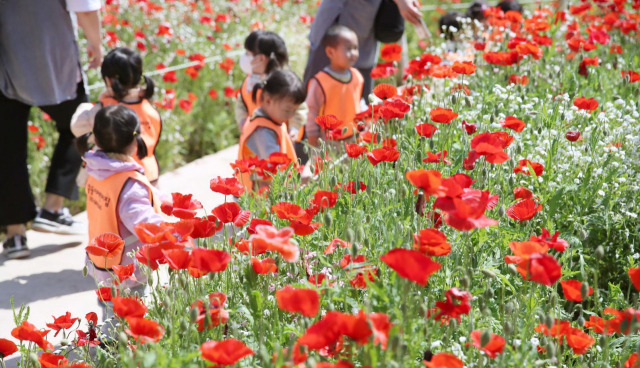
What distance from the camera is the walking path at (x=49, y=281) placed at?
145 inches

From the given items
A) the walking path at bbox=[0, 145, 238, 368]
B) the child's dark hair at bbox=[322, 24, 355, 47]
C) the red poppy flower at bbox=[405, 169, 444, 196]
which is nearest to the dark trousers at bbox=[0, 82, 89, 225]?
the walking path at bbox=[0, 145, 238, 368]

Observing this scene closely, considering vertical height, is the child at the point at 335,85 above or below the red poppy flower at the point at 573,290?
below

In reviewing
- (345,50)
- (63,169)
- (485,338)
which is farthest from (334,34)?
(485,338)

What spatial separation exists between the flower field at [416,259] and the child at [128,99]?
1.26m

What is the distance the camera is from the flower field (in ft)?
5.44

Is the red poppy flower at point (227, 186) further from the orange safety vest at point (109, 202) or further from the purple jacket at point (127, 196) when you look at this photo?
the orange safety vest at point (109, 202)

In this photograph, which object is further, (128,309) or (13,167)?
Answer: (13,167)

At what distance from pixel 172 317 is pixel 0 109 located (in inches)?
112

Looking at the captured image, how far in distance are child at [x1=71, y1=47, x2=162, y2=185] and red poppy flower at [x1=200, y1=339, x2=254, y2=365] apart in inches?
100.0

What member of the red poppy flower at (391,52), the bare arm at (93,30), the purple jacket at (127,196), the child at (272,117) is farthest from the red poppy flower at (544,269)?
the bare arm at (93,30)

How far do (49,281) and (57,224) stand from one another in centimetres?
54

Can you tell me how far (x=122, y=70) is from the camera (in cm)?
398

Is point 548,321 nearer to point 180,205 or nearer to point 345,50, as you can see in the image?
point 180,205

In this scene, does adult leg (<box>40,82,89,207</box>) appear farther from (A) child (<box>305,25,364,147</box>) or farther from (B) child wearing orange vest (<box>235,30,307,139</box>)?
Result: (A) child (<box>305,25,364,147</box>)
